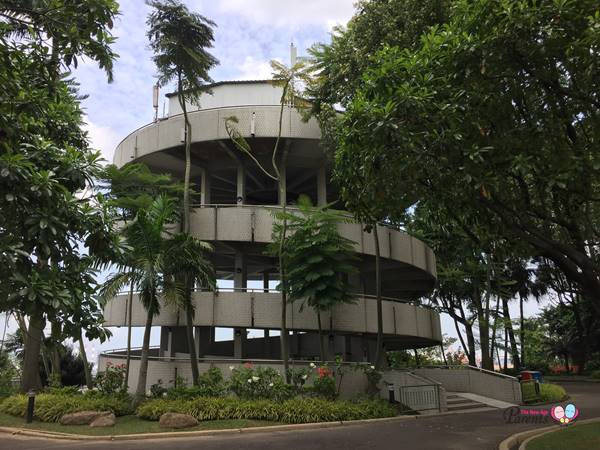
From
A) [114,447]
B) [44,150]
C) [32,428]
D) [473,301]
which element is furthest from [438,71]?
[473,301]

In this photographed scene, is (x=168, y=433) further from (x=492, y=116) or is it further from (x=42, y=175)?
(x=492, y=116)

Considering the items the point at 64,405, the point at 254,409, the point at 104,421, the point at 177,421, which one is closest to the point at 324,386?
the point at 254,409

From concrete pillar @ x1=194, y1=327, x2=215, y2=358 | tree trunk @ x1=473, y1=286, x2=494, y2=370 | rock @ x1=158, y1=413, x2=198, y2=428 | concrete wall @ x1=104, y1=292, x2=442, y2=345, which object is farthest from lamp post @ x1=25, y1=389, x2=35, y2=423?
tree trunk @ x1=473, y1=286, x2=494, y2=370

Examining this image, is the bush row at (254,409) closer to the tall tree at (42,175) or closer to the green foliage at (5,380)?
the green foliage at (5,380)

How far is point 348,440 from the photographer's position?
1309cm

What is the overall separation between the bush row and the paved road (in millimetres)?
865

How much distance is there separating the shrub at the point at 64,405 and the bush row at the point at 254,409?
0.93 metres

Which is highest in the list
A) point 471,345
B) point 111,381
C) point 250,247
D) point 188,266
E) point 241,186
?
point 241,186

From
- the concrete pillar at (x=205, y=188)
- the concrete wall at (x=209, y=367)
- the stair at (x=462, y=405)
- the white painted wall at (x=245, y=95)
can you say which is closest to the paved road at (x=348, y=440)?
the concrete wall at (x=209, y=367)

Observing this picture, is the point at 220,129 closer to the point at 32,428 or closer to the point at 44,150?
the point at 32,428

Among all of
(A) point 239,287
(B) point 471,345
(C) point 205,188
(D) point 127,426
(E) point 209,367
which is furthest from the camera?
(B) point 471,345

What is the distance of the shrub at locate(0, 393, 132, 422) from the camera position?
16078 millimetres

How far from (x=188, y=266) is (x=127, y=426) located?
528cm

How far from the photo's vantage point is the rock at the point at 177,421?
47.9ft
